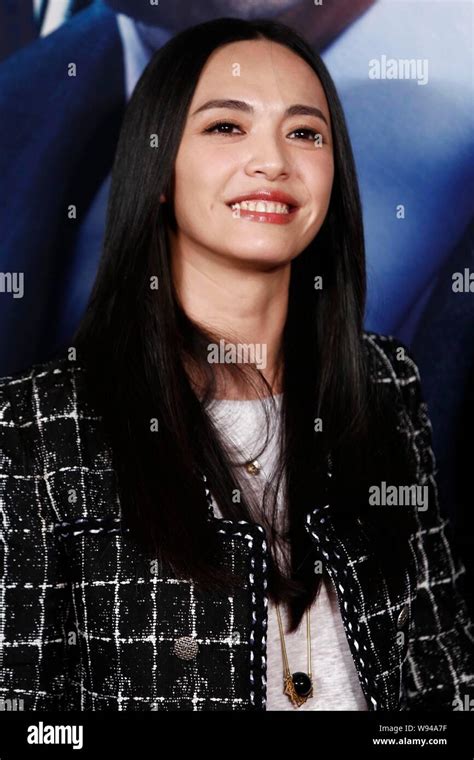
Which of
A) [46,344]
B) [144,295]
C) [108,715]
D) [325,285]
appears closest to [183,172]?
[144,295]

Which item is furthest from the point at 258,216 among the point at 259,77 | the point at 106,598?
the point at 106,598

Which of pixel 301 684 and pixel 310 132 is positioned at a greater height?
pixel 310 132

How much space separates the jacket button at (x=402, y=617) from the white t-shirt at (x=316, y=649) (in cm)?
11

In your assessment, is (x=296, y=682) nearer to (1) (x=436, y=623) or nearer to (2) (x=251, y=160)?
(1) (x=436, y=623)

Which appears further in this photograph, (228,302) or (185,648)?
(228,302)

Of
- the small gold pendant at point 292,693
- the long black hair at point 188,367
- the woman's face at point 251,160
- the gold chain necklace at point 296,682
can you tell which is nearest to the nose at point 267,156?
the woman's face at point 251,160

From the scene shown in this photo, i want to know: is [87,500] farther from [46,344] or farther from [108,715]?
[46,344]

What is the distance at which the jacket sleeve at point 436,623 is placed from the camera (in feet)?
6.44

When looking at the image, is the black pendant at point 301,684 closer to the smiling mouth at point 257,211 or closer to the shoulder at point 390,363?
the shoulder at point 390,363

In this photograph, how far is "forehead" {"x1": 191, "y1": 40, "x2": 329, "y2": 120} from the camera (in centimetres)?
183

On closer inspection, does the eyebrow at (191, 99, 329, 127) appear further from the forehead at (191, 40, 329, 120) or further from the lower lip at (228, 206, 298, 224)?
the lower lip at (228, 206, 298, 224)

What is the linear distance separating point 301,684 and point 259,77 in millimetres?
1027

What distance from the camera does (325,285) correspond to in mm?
2076

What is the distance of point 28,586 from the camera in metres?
1.70
